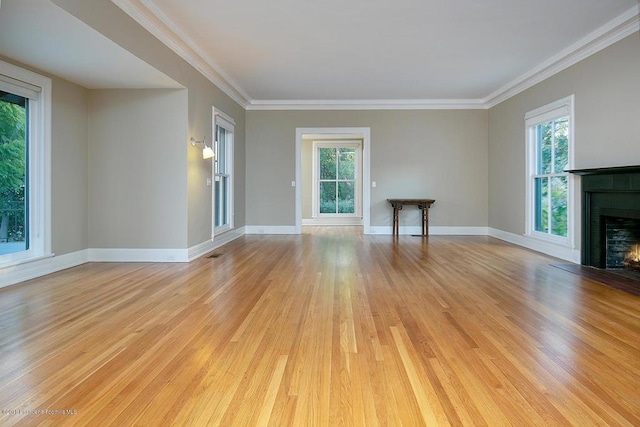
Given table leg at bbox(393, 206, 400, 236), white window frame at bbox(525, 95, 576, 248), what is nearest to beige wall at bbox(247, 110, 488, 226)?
table leg at bbox(393, 206, 400, 236)

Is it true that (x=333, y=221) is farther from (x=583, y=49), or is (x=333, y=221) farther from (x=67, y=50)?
(x=67, y=50)

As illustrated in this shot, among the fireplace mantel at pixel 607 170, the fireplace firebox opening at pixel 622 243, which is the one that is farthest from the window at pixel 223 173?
the fireplace firebox opening at pixel 622 243

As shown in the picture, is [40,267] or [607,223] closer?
[40,267]

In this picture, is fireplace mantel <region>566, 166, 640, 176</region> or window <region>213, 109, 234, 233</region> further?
window <region>213, 109, 234, 233</region>

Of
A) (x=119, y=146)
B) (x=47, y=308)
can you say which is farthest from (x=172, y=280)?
(x=119, y=146)

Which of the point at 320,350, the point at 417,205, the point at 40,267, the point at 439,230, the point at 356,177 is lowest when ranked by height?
the point at 320,350

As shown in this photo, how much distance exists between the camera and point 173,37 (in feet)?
14.7

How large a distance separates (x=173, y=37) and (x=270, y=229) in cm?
455

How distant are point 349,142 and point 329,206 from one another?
6.05ft

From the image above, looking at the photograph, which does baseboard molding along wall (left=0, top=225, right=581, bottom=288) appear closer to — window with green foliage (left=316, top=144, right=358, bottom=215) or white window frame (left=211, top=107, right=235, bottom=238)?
white window frame (left=211, top=107, right=235, bottom=238)

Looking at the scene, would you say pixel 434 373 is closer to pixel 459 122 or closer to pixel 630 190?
pixel 630 190

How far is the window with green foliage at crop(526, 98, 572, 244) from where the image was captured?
17.4ft

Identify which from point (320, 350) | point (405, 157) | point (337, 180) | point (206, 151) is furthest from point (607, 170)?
point (337, 180)

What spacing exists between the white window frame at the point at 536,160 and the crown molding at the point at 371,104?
6.04ft
